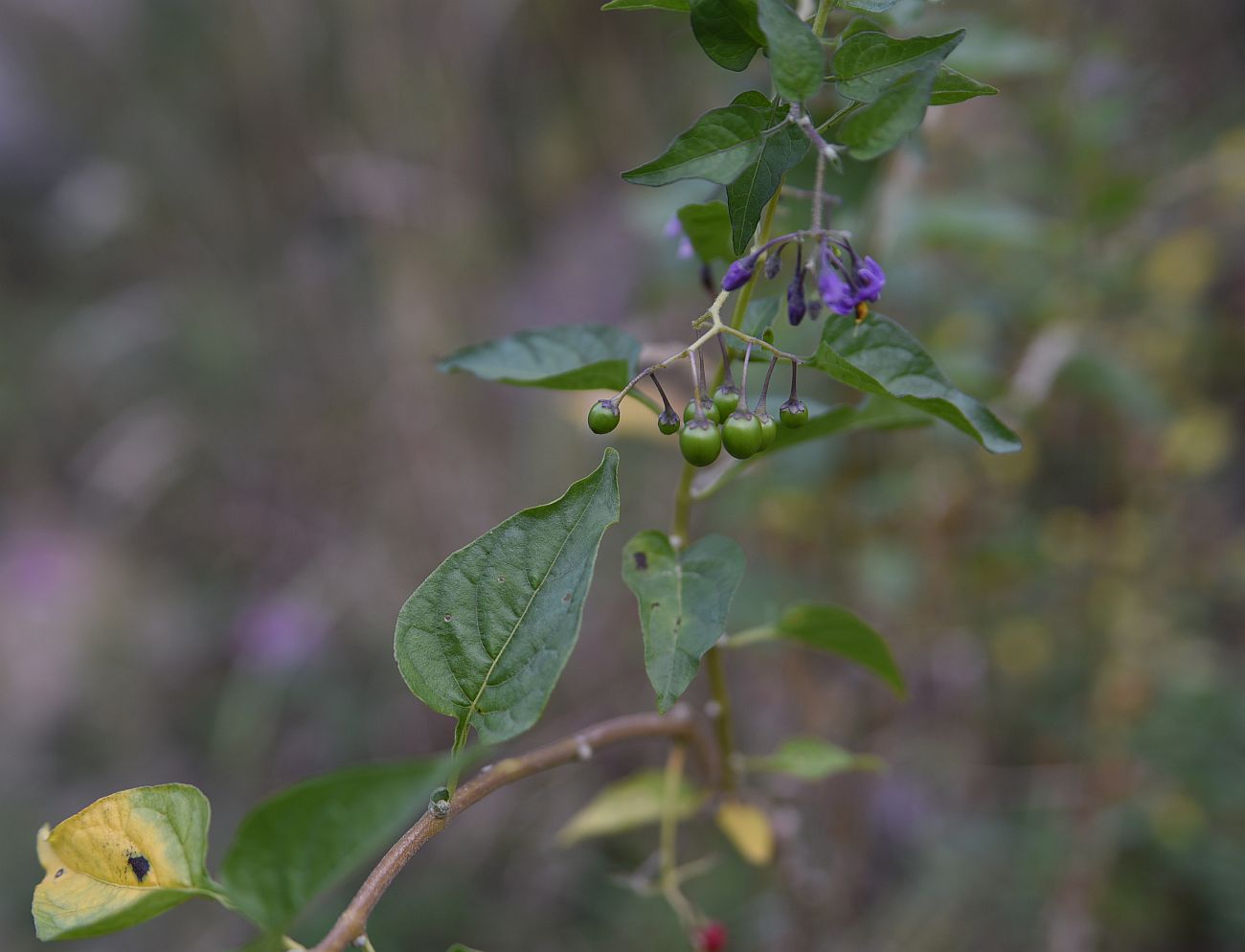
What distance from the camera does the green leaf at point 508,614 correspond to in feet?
1.62

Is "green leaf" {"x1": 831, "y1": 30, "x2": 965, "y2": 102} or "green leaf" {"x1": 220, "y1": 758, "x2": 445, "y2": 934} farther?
"green leaf" {"x1": 220, "y1": 758, "x2": 445, "y2": 934}

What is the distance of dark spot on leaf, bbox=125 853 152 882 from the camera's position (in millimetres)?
536

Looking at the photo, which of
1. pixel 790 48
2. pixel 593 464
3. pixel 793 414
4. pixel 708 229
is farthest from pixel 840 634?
pixel 593 464

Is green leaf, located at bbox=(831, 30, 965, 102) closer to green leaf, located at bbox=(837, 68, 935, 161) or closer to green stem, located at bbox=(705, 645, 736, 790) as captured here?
green leaf, located at bbox=(837, 68, 935, 161)

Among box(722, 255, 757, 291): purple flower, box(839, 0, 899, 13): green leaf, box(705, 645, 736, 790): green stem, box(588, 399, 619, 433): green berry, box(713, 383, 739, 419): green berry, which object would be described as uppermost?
box(839, 0, 899, 13): green leaf

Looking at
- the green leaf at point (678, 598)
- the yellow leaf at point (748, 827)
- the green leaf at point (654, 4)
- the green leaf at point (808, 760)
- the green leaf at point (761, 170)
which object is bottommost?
the yellow leaf at point (748, 827)

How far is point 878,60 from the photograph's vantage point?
520 millimetres

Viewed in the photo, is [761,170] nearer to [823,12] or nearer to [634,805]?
[823,12]

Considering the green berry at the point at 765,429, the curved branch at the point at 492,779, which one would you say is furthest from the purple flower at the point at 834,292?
the curved branch at the point at 492,779

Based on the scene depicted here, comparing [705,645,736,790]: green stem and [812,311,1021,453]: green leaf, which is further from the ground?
[812,311,1021,453]: green leaf

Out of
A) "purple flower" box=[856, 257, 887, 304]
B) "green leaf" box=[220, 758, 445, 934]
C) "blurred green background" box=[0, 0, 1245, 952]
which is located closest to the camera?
"purple flower" box=[856, 257, 887, 304]

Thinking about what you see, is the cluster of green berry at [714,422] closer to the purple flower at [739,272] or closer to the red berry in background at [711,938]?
the purple flower at [739,272]

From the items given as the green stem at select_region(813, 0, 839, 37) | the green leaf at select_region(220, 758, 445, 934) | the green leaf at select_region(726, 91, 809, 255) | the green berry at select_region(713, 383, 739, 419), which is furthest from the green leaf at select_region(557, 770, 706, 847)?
the green stem at select_region(813, 0, 839, 37)

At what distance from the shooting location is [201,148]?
10.6ft
